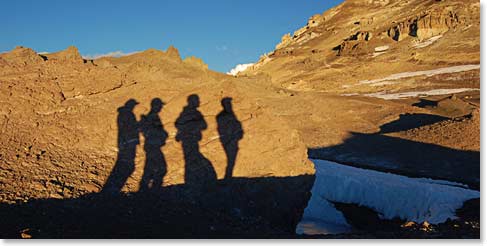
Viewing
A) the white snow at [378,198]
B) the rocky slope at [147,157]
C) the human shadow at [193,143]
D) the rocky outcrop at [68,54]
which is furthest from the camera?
the rocky outcrop at [68,54]

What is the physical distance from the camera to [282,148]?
11.8m

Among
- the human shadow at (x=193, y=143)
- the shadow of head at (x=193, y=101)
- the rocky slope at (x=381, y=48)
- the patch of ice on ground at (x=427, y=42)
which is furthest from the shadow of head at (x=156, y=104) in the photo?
the patch of ice on ground at (x=427, y=42)

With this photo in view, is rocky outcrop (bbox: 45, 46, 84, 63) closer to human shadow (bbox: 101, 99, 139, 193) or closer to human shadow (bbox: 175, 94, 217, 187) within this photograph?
human shadow (bbox: 101, 99, 139, 193)

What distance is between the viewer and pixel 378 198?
1323cm

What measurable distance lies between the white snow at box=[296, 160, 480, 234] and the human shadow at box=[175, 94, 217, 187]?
2529 millimetres

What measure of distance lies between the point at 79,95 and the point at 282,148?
5026mm

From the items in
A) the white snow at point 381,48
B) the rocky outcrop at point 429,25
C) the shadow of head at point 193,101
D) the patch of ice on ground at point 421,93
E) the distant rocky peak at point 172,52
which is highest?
the rocky outcrop at point 429,25

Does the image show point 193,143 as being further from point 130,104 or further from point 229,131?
point 130,104

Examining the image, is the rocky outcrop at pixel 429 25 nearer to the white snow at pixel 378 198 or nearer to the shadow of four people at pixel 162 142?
the white snow at pixel 378 198

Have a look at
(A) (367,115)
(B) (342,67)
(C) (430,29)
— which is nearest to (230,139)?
(A) (367,115)

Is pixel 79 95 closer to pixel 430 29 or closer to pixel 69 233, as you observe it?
pixel 69 233

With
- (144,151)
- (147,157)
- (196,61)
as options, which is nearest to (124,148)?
(144,151)

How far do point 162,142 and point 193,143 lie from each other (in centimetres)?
71

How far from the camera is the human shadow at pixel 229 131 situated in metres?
10.8
